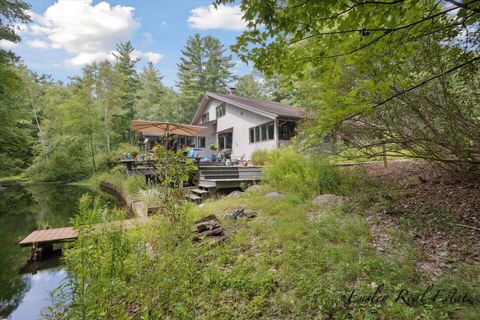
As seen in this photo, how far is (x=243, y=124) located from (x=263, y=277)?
14.9 m

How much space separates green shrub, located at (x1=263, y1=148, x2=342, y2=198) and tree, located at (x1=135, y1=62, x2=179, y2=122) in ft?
70.8

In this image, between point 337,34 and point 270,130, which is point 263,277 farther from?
point 270,130

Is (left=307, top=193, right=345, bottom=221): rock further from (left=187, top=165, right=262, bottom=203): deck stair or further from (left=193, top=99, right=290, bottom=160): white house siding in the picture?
(left=193, top=99, right=290, bottom=160): white house siding

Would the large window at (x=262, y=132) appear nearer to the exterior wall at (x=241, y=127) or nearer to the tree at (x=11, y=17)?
the exterior wall at (x=241, y=127)

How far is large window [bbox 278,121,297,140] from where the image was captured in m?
14.1

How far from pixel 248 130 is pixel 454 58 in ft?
43.7

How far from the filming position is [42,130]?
25.0m

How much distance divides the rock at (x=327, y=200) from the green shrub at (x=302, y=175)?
48 cm

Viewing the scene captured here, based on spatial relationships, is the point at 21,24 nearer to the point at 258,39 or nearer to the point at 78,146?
the point at 78,146

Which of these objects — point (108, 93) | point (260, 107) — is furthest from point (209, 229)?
point (108, 93)

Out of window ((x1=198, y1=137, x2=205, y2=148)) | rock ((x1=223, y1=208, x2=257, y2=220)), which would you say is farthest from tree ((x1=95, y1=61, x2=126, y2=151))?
rock ((x1=223, y1=208, x2=257, y2=220))

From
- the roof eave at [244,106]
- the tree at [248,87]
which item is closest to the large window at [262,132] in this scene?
the roof eave at [244,106]

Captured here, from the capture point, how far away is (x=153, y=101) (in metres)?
30.7

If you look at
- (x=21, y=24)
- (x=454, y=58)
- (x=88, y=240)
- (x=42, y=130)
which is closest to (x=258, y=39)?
(x=88, y=240)
